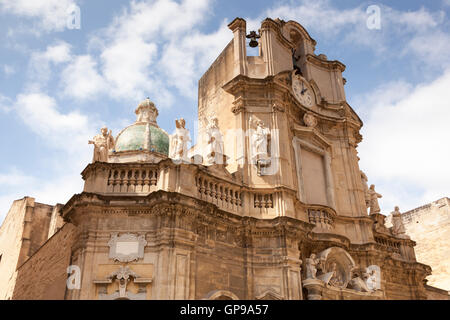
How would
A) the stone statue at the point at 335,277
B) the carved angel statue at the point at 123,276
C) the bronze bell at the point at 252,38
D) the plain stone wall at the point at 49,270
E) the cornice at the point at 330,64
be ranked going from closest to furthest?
the carved angel statue at the point at 123,276
the stone statue at the point at 335,277
the plain stone wall at the point at 49,270
the bronze bell at the point at 252,38
the cornice at the point at 330,64

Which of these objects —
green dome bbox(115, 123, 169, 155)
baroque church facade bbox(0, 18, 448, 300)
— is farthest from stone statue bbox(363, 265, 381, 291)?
green dome bbox(115, 123, 169, 155)

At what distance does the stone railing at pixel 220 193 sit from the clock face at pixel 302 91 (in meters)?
5.76

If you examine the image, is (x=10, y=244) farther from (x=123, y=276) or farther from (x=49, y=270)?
(x=123, y=276)

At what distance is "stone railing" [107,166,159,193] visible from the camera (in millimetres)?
12438

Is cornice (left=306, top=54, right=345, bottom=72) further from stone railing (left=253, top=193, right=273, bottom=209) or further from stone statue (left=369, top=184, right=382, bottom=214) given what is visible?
stone railing (left=253, top=193, right=273, bottom=209)

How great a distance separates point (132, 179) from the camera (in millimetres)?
12570

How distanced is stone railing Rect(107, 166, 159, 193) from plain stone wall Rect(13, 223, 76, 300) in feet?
6.24

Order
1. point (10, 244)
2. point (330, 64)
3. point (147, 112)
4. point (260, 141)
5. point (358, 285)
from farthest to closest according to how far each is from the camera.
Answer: point (147, 112) → point (10, 244) → point (330, 64) → point (260, 141) → point (358, 285)

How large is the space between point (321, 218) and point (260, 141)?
10.5ft

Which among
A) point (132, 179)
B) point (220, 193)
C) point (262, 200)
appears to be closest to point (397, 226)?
point (262, 200)

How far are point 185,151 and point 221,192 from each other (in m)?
1.55

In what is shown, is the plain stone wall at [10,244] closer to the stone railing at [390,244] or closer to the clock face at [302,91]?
the clock face at [302,91]

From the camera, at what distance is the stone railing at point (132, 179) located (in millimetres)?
12438

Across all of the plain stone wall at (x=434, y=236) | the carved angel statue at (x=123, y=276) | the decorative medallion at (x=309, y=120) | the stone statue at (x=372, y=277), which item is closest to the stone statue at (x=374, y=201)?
the stone statue at (x=372, y=277)
